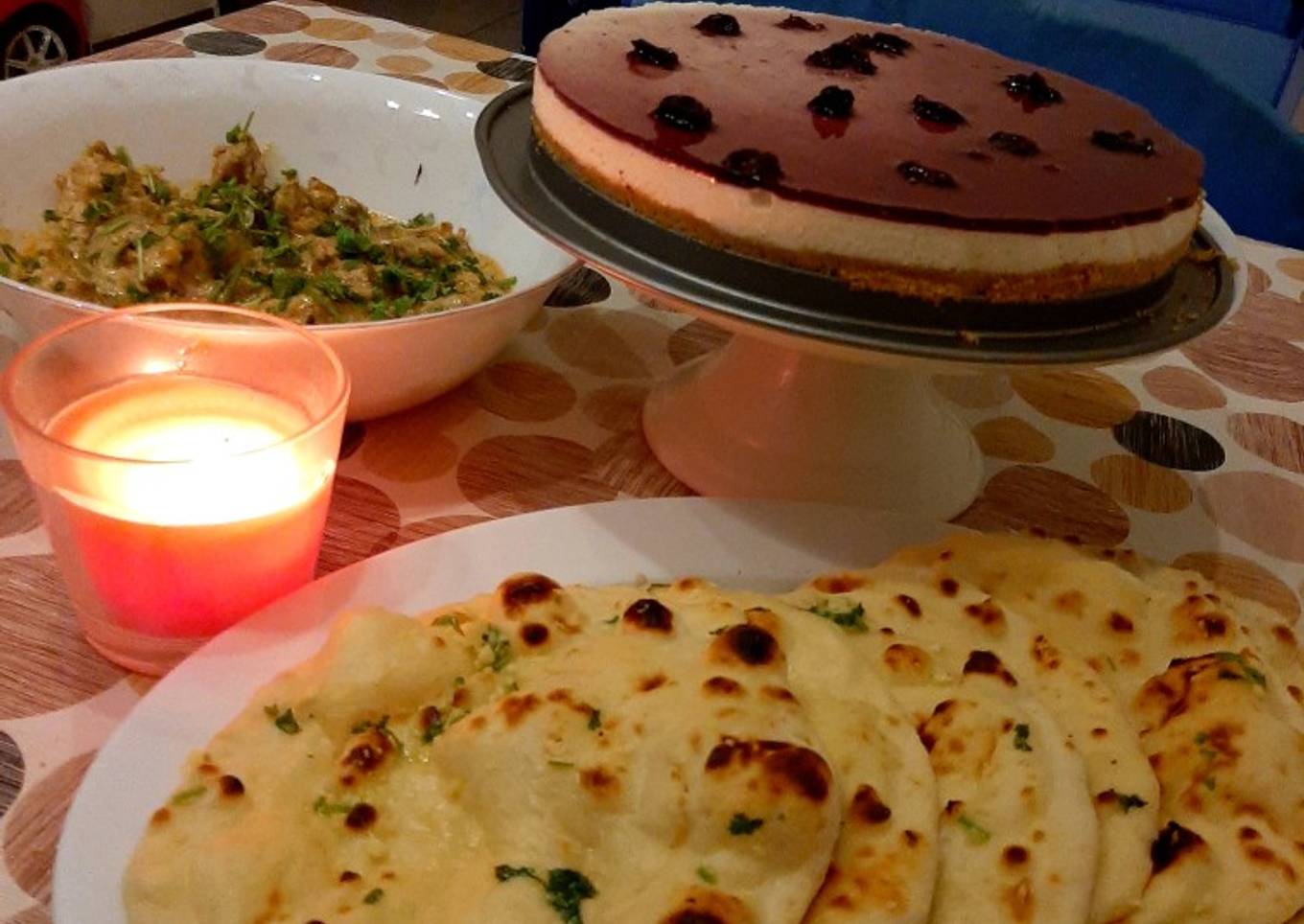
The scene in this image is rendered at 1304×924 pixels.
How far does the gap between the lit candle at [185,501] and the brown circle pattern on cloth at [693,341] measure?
712mm

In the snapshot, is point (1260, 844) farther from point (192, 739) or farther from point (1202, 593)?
point (192, 739)

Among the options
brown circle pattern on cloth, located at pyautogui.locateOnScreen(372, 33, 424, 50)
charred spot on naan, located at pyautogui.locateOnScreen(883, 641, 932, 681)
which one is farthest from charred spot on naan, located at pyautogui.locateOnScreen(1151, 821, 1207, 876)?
brown circle pattern on cloth, located at pyautogui.locateOnScreen(372, 33, 424, 50)

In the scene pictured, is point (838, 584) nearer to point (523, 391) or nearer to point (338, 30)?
point (523, 391)

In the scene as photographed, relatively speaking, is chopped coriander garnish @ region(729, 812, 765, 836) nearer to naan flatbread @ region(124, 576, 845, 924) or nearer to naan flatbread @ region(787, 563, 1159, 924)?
naan flatbread @ region(124, 576, 845, 924)

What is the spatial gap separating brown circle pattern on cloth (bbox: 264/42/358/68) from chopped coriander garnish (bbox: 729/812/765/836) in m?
2.05

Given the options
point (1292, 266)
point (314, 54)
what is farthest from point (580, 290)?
point (1292, 266)

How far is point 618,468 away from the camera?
1.61m

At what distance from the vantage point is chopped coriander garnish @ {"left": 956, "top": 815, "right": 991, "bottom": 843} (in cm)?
99

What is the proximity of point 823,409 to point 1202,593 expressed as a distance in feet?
1.58

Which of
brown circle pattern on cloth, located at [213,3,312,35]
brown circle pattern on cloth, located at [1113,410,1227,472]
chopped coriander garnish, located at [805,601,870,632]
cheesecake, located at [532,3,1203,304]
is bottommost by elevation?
brown circle pattern on cloth, located at [1113,410,1227,472]

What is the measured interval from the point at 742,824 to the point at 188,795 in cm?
44

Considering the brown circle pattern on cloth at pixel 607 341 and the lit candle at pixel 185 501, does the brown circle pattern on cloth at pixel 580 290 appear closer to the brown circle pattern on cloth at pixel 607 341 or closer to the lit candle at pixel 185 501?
the brown circle pattern on cloth at pixel 607 341

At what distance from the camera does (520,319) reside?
1.54 meters

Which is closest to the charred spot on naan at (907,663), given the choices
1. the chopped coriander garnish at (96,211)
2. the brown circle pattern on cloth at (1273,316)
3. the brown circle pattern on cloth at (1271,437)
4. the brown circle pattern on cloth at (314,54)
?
the brown circle pattern on cloth at (1271,437)
